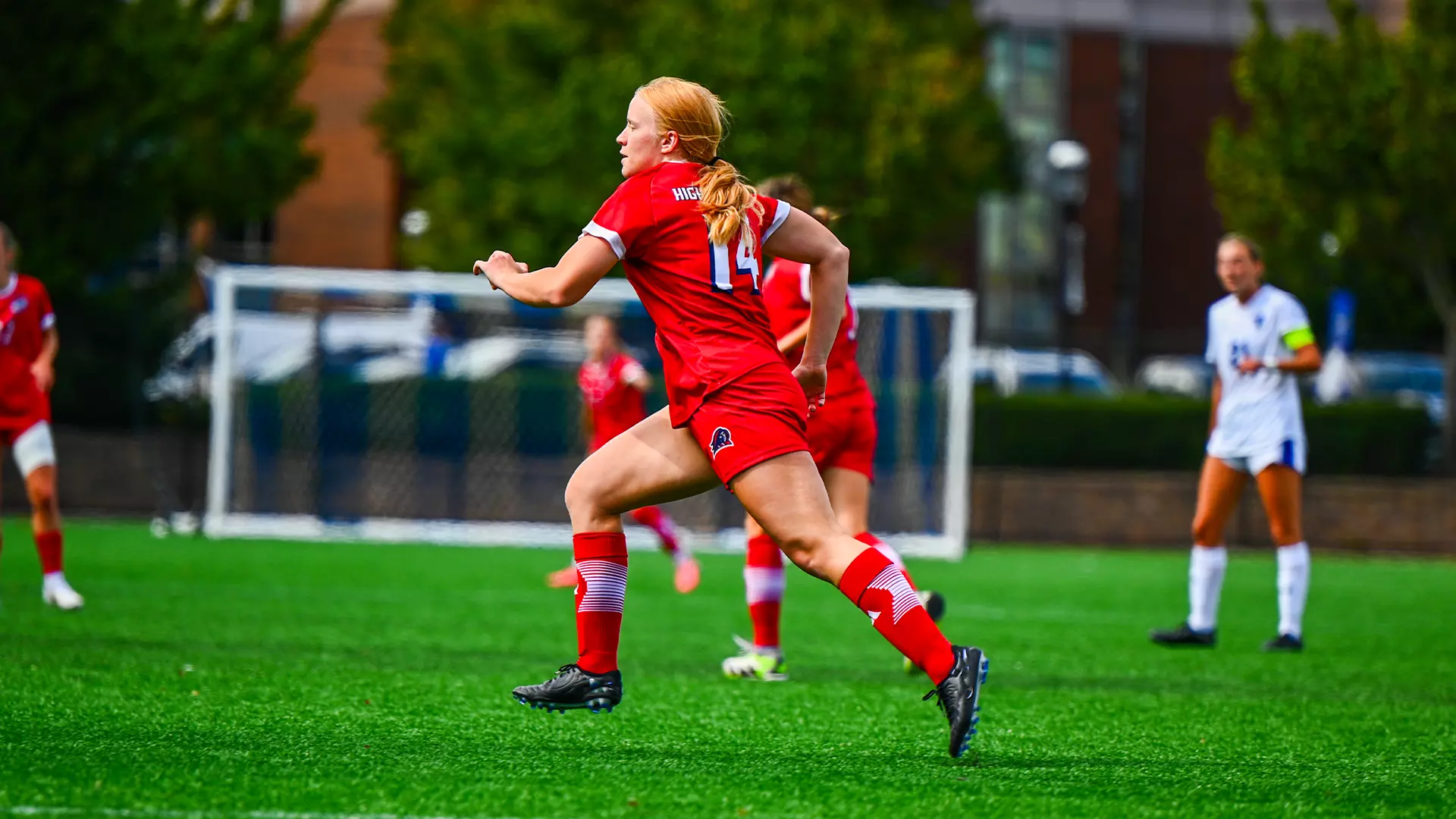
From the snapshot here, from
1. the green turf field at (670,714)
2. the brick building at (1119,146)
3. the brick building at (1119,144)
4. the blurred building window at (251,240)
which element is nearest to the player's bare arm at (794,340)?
the green turf field at (670,714)

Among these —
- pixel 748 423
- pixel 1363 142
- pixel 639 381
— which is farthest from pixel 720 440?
pixel 1363 142

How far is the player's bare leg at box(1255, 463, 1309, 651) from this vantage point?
941 centimetres

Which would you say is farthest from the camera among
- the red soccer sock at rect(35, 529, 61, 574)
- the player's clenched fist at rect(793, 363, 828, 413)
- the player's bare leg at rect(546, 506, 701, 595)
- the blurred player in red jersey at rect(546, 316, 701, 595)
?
the blurred player in red jersey at rect(546, 316, 701, 595)

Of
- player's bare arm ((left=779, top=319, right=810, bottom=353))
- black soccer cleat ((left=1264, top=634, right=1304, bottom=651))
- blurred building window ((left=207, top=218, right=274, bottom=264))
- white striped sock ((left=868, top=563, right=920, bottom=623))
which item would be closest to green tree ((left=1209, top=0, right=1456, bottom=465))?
black soccer cleat ((left=1264, top=634, right=1304, bottom=651))

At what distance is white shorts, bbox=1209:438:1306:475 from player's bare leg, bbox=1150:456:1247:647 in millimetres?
34

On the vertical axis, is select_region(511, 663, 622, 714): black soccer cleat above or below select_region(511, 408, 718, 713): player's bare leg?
below

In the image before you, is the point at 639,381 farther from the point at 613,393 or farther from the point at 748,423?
the point at 748,423

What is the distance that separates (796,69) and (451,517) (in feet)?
28.9

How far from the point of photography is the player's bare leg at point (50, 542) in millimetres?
9578

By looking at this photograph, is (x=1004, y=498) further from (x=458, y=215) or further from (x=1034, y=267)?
(x=1034, y=267)

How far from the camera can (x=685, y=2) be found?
25562 millimetres

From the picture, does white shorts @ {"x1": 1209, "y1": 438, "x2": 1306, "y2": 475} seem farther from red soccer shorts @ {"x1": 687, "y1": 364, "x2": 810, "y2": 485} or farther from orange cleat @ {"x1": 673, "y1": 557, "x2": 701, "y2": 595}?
red soccer shorts @ {"x1": 687, "y1": 364, "x2": 810, "y2": 485}

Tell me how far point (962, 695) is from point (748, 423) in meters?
1.01

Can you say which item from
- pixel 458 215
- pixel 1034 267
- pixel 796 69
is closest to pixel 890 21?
pixel 796 69
